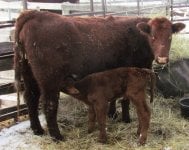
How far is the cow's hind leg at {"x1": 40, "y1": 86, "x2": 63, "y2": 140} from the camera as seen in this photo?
5090 mm

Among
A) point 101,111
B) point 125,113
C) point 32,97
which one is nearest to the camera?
point 101,111

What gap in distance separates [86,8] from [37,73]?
5.78m

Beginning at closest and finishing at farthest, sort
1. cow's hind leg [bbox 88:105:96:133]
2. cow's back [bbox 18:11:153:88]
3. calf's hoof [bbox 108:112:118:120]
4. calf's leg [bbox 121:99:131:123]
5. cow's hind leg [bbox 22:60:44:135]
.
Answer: cow's back [bbox 18:11:153:88] < cow's hind leg [bbox 22:60:44:135] < cow's hind leg [bbox 88:105:96:133] < calf's leg [bbox 121:99:131:123] < calf's hoof [bbox 108:112:118:120]

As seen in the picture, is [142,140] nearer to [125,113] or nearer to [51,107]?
[125,113]

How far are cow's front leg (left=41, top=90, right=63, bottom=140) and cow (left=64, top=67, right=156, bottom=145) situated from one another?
0.20 m

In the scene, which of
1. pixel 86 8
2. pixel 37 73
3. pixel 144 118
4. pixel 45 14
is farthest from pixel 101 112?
pixel 86 8

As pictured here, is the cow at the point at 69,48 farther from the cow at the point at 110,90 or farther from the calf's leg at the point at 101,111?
the calf's leg at the point at 101,111

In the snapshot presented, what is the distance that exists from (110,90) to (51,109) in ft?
2.73

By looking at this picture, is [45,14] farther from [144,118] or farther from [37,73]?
[144,118]

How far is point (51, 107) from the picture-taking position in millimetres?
5152

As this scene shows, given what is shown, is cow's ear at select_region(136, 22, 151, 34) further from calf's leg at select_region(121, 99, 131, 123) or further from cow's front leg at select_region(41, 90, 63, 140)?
cow's front leg at select_region(41, 90, 63, 140)

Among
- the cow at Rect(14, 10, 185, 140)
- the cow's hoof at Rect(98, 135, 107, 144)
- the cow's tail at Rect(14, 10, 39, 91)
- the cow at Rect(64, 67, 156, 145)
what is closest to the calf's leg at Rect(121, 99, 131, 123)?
the cow at Rect(14, 10, 185, 140)

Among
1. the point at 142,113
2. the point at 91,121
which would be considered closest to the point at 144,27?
the point at 142,113

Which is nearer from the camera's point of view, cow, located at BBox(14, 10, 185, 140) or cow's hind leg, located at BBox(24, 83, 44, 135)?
cow, located at BBox(14, 10, 185, 140)
